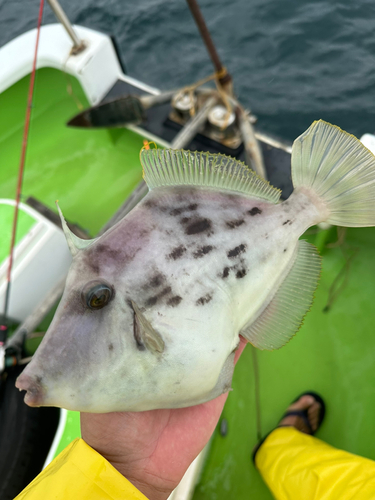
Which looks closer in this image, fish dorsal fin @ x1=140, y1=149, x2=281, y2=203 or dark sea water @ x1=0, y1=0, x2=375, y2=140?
fish dorsal fin @ x1=140, y1=149, x2=281, y2=203

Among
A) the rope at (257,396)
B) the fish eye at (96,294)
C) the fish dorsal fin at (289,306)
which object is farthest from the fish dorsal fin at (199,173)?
the rope at (257,396)

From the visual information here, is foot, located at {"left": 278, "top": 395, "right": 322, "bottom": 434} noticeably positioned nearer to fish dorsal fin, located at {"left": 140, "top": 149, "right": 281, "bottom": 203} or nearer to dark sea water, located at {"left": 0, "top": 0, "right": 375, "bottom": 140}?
fish dorsal fin, located at {"left": 140, "top": 149, "right": 281, "bottom": 203}

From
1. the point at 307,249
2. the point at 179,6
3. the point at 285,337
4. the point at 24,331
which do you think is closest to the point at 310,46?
the point at 179,6

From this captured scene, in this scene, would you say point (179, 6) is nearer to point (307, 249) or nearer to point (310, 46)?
point (310, 46)

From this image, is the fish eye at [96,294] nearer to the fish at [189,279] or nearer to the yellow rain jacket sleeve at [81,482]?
the fish at [189,279]

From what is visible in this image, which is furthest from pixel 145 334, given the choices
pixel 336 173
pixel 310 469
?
pixel 310 469

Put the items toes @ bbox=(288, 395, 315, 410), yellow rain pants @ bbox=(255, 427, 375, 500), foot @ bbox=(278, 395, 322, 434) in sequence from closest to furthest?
yellow rain pants @ bbox=(255, 427, 375, 500) < foot @ bbox=(278, 395, 322, 434) < toes @ bbox=(288, 395, 315, 410)

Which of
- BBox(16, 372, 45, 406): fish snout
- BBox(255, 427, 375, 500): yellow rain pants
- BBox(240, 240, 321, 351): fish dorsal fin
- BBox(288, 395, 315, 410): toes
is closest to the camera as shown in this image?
BBox(16, 372, 45, 406): fish snout

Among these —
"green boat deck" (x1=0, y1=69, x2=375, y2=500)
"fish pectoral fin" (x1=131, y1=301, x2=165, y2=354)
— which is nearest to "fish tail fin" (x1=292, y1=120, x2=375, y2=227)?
"fish pectoral fin" (x1=131, y1=301, x2=165, y2=354)

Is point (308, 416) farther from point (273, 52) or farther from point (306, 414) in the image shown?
point (273, 52)

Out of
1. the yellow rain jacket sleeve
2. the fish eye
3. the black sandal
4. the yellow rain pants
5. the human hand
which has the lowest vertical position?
the black sandal
